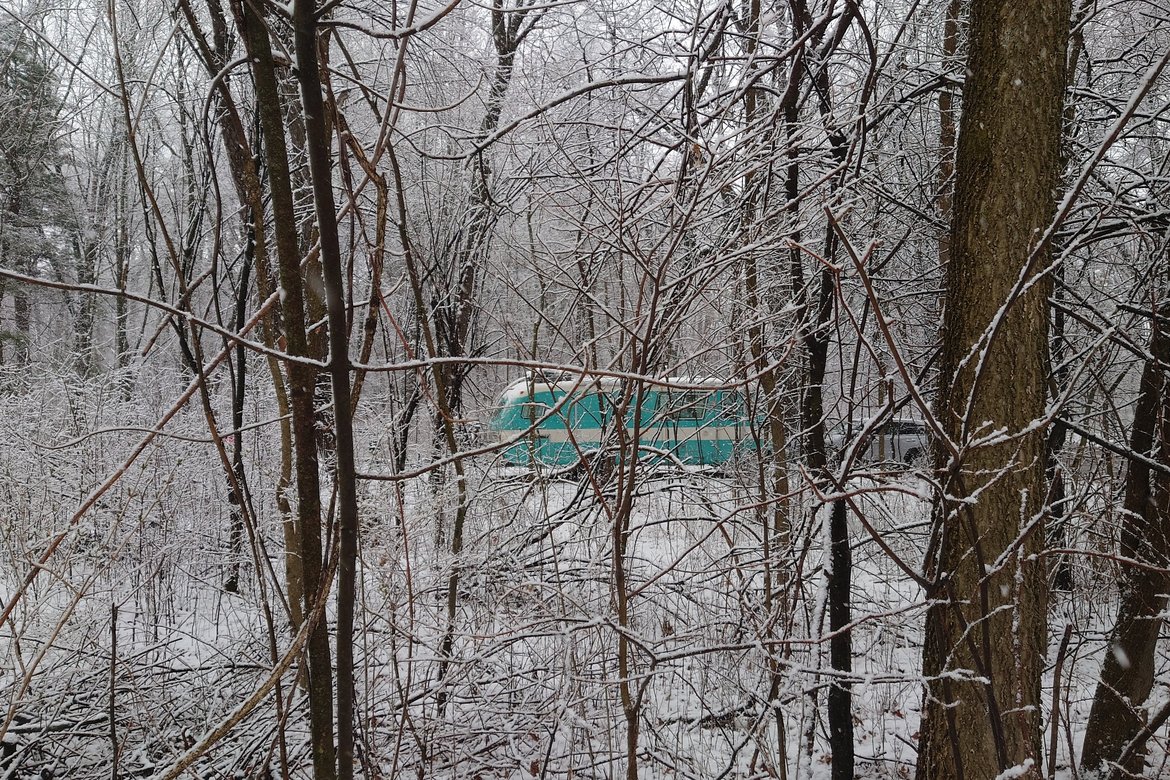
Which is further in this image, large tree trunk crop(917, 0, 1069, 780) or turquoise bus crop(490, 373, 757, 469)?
large tree trunk crop(917, 0, 1069, 780)

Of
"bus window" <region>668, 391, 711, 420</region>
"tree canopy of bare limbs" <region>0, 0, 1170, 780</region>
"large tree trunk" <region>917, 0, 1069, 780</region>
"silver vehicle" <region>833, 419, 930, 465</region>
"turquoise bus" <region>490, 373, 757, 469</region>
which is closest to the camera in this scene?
"tree canopy of bare limbs" <region>0, 0, 1170, 780</region>

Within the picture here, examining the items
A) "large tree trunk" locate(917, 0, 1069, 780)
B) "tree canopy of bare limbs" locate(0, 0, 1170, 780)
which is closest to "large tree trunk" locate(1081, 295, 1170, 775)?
"tree canopy of bare limbs" locate(0, 0, 1170, 780)

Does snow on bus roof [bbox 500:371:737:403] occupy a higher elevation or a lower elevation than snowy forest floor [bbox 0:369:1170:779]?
higher

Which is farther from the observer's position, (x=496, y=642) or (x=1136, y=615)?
(x=1136, y=615)

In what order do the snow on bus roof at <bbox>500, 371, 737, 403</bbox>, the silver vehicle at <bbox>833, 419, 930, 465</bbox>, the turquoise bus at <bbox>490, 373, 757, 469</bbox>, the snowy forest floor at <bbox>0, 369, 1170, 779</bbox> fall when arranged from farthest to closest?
the silver vehicle at <bbox>833, 419, 930, 465</bbox> < the snowy forest floor at <bbox>0, 369, 1170, 779</bbox> < the turquoise bus at <bbox>490, 373, 757, 469</bbox> < the snow on bus roof at <bbox>500, 371, 737, 403</bbox>

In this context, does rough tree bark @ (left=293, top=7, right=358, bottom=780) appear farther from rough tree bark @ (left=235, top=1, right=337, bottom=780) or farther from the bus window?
the bus window

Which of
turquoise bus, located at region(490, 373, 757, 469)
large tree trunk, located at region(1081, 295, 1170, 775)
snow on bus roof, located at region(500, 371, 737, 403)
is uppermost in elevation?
snow on bus roof, located at region(500, 371, 737, 403)

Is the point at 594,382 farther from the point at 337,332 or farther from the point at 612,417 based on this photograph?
the point at 337,332

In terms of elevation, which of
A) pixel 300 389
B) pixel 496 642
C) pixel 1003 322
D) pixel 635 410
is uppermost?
pixel 1003 322

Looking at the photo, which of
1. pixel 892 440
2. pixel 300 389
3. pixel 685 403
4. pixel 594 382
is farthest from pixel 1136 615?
pixel 300 389

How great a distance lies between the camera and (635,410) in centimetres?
187

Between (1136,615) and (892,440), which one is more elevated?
(892,440)

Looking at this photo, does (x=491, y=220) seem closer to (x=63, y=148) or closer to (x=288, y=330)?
(x=288, y=330)

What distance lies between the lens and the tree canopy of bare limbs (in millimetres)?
1062
